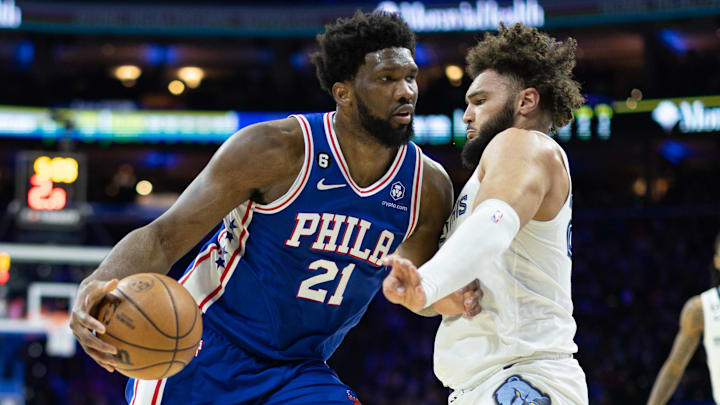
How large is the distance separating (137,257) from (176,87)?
21141mm

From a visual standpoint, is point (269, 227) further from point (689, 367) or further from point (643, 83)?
point (643, 83)

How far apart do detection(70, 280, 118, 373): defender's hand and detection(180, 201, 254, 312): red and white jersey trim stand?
0.91 metres

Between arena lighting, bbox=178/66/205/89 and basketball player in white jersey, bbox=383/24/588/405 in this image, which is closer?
basketball player in white jersey, bbox=383/24/588/405

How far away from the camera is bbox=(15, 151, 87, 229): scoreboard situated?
38.9ft

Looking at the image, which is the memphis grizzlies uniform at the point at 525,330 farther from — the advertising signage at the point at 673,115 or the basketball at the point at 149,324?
the advertising signage at the point at 673,115

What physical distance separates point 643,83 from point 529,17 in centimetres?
306

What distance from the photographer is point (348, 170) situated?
3875mm

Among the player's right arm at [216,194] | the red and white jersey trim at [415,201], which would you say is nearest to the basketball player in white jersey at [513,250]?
the red and white jersey trim at [415,201]

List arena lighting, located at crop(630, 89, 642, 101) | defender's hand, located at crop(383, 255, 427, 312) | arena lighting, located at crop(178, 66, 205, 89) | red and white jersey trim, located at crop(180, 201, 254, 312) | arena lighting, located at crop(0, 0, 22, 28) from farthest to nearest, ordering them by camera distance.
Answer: arena lighting, located at crop(178, 66, 205, 89), arena lighting, located at crop(0, 0, 22, 28), arena lighting, located at crop(630, 89, 642, 101), red and white jersey trim, located at crop(180, 201, 254, 312), defender's hand, located at crop(383, 255, 427, 312)

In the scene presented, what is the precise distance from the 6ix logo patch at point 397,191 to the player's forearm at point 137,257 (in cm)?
108

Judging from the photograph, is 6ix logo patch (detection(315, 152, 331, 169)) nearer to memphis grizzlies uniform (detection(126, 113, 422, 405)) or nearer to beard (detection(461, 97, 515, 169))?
memphis grizzlies uniform (detection(126, 113, 422, 405))

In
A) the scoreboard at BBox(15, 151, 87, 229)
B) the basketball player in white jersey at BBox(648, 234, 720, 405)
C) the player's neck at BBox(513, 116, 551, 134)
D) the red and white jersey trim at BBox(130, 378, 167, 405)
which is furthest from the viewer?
the scoreboard at BBox(15, 151, 87, 229)

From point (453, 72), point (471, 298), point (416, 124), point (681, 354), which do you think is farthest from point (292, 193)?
point (453, 72)

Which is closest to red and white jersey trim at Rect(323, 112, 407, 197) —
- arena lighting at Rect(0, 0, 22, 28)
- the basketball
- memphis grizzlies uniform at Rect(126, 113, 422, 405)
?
memphis grizzlies uniform at Rect(126, 113, 422, 405)
